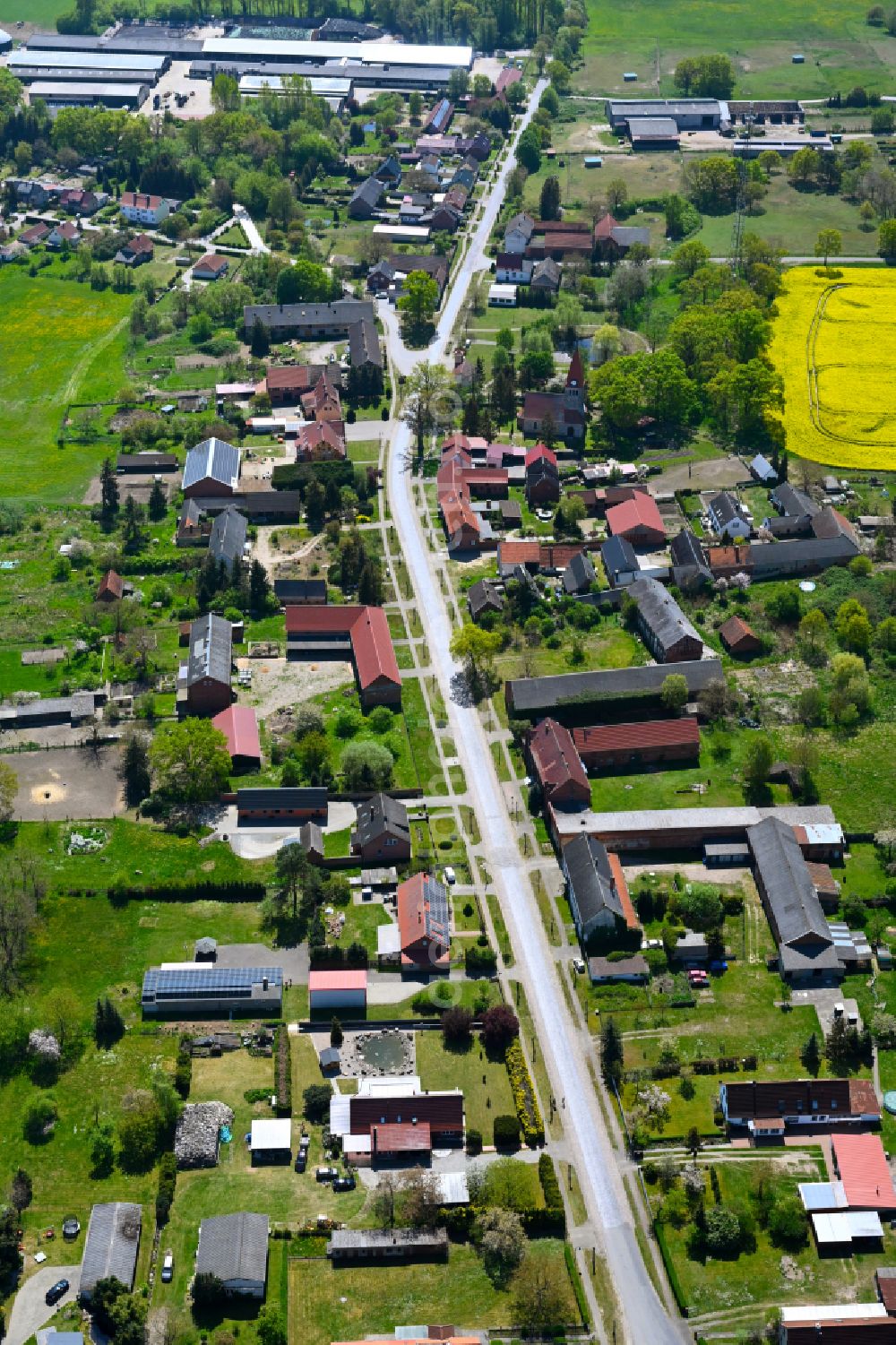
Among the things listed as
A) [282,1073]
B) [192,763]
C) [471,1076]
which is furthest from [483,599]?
[282,1073]

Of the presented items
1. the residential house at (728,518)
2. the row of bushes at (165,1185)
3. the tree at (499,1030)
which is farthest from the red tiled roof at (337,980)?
the residential house at (728,518)

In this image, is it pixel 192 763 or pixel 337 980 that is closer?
pixel 337 980

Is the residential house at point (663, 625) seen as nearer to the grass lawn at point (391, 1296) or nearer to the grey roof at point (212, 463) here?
the grey roof at point (212, 463)

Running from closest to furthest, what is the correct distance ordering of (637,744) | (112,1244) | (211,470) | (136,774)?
1. (112,1244)
2. (136,774)
3. (637,744)
4. (211,470)

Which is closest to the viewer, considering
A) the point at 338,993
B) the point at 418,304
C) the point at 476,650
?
the point at 338,993

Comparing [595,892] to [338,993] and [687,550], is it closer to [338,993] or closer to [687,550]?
[338,993]
